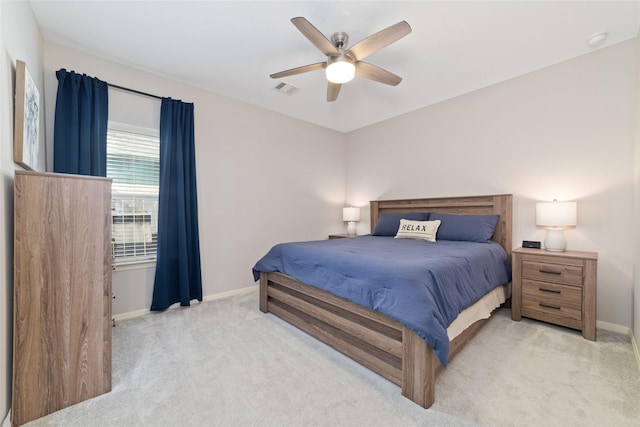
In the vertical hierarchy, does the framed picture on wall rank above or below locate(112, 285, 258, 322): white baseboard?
above

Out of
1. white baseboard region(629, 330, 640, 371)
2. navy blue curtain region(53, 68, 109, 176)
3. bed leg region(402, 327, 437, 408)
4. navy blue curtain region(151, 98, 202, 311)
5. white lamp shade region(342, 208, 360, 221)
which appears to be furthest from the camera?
white lamp shade region(342, 208, 360, 221)

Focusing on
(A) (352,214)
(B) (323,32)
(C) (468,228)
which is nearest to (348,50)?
(B) (323,32)

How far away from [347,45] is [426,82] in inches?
49.9

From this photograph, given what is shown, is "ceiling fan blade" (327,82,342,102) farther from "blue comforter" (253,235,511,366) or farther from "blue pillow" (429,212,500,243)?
"blue pillow" (429,212,500,243)

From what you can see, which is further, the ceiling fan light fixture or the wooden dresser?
the ceiling fan light fixture

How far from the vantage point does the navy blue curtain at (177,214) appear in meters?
2.87

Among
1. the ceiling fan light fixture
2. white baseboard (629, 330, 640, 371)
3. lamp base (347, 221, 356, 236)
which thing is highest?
the ceiling fan light fixture

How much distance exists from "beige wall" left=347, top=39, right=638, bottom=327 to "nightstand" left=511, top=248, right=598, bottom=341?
38cm

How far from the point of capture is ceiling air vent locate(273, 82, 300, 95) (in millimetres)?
3172

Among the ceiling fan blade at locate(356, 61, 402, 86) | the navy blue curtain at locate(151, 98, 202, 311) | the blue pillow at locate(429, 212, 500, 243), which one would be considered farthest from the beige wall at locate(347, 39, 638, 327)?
the navy blue curtain at locate(151, 98, 202, 311)

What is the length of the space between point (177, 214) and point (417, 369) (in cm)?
276

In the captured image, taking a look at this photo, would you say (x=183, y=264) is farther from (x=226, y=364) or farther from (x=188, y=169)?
(x=226, y=364)

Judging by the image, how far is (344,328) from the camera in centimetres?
199

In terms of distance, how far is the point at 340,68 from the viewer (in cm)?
212
